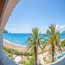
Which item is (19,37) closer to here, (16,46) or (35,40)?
(16,46)

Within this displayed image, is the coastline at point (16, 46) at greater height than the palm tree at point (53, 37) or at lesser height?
lesser

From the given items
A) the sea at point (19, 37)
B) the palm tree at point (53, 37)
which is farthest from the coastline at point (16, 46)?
the palm tree at point (53, 37)

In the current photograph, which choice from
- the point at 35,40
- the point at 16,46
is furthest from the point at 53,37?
the point at 16,46

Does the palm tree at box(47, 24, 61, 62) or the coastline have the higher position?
the palm tree at box(47, 24, 61, 62)

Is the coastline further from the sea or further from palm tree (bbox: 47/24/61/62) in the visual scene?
palm tree (bbox: 47/24/61/62)

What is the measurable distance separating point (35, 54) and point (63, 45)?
60cm

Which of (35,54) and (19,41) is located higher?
(19,41)

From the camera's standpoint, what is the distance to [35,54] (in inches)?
124

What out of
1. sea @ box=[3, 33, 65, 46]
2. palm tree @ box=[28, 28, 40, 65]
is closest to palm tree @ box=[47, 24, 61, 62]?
sea @ box=[3, 33, 65, 46]

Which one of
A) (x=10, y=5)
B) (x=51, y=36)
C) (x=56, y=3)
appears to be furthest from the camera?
(x=56, y=3)

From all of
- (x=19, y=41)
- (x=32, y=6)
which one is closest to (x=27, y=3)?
(x=32, y=6)

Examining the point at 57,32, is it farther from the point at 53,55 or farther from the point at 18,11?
the point at 18,11

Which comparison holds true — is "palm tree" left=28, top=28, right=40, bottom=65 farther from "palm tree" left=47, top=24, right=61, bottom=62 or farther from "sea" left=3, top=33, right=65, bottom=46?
"palm tree" left=47, top=24, right=61, bottom=62

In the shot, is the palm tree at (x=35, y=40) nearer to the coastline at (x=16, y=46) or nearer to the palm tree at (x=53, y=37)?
the coastline at (x=16, y=46)
